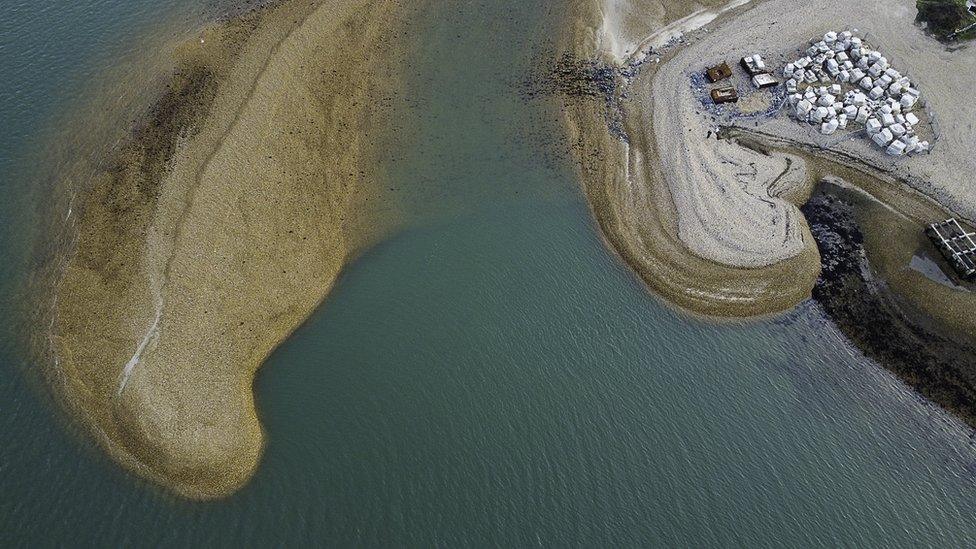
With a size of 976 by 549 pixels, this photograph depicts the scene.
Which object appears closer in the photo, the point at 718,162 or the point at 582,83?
the point at 718,162

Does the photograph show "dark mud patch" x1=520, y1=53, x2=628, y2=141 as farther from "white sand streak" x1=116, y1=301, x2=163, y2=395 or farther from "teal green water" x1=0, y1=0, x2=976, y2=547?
"white sand streak" x1=116, y1=301, x2=163, y2=395

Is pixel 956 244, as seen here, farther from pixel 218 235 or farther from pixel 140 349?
A: pixel 140 349

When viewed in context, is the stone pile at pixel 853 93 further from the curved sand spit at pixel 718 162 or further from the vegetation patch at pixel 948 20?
the vegetation patch at pixel 948 20

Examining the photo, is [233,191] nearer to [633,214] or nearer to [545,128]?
[545,128]

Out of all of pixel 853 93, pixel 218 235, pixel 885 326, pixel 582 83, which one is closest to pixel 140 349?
pixel 218 235

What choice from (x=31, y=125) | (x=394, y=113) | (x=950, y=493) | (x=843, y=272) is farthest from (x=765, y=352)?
(x=31, y=125)

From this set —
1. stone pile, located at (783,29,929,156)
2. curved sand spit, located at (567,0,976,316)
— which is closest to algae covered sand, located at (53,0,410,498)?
curved sand spit, located at (567,0,976,316)

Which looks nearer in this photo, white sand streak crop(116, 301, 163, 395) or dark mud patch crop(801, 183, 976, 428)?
white sand streak crop(116, 301, 163, 395)
